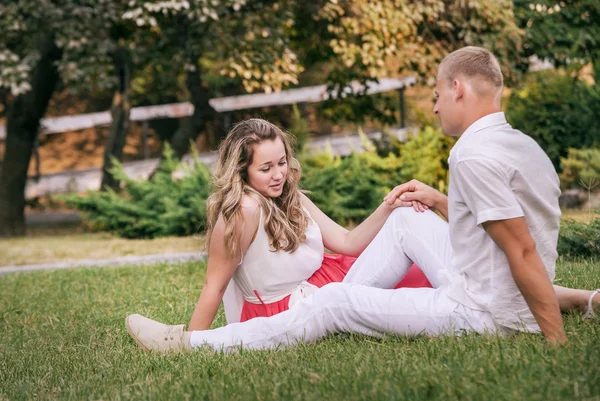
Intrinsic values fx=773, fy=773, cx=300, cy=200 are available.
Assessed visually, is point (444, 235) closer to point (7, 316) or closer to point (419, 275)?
point (419, 275)

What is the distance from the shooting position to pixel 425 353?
3.29m

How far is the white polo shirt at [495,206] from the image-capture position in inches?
123

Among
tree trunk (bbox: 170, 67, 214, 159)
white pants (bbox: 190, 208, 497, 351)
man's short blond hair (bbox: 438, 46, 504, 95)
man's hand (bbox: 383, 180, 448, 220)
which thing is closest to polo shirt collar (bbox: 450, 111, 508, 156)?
man's short blond hair (bbox: 438, 46, 504, 95)

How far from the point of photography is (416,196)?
412 cm

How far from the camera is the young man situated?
10.3 ft

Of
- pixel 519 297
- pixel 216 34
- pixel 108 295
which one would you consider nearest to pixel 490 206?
pixel 519 297

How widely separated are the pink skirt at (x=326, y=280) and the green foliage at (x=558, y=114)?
6.50m

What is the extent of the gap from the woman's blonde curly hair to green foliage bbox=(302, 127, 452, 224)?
17.2ft

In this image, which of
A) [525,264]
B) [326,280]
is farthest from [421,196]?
[525,264]

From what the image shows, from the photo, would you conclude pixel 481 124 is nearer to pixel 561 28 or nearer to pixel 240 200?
pixel 240 200

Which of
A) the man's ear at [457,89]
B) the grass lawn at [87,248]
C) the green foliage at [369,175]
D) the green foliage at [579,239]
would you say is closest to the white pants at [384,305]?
the man's ear at [457,89]

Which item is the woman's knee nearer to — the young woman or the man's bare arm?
the young woman

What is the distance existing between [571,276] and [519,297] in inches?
68.5

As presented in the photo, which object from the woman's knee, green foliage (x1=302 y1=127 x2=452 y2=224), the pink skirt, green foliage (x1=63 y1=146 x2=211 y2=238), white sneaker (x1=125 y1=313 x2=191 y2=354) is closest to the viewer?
the woman's knee
